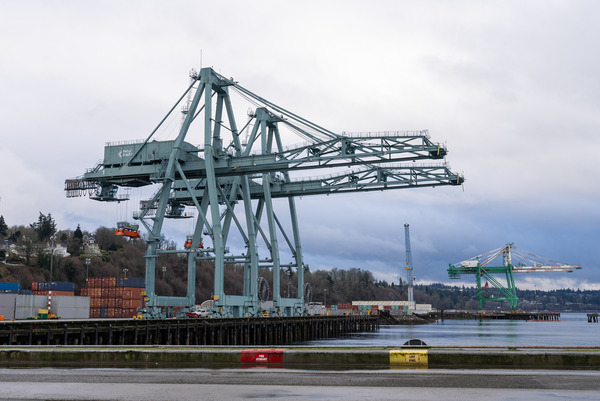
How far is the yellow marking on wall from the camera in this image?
1594cm

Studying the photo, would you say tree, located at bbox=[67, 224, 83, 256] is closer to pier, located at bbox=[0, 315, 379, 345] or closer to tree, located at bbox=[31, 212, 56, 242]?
tree, located at bbox=[31, 212, 56, 242]

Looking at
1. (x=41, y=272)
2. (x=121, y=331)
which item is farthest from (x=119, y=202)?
(x=41, y=272)

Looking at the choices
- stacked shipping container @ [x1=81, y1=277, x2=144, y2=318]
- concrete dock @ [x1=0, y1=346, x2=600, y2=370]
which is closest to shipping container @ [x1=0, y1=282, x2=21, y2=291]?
stacked shipping container @ [x1=81, y1=277, x2=144, y2=318]

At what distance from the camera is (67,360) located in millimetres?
17859

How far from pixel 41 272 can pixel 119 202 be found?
81413mm

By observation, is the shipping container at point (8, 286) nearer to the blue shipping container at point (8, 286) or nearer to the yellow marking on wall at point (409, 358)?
the blue shipping container at point (8, 286)

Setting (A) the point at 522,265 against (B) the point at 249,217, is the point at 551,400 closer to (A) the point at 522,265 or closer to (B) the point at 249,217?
(B) the point at 249,217

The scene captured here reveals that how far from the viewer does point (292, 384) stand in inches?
484

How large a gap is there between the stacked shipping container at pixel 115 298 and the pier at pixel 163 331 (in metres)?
25.0

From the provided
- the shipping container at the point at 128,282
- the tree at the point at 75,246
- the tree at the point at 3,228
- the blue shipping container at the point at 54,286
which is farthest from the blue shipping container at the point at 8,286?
the tree at the point at 3,228

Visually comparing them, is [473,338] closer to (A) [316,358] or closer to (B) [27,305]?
(B) [27,305]

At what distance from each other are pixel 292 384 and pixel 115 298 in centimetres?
6957

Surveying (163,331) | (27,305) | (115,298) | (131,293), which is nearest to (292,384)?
(163,331)

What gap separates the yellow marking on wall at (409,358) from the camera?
627 inches
